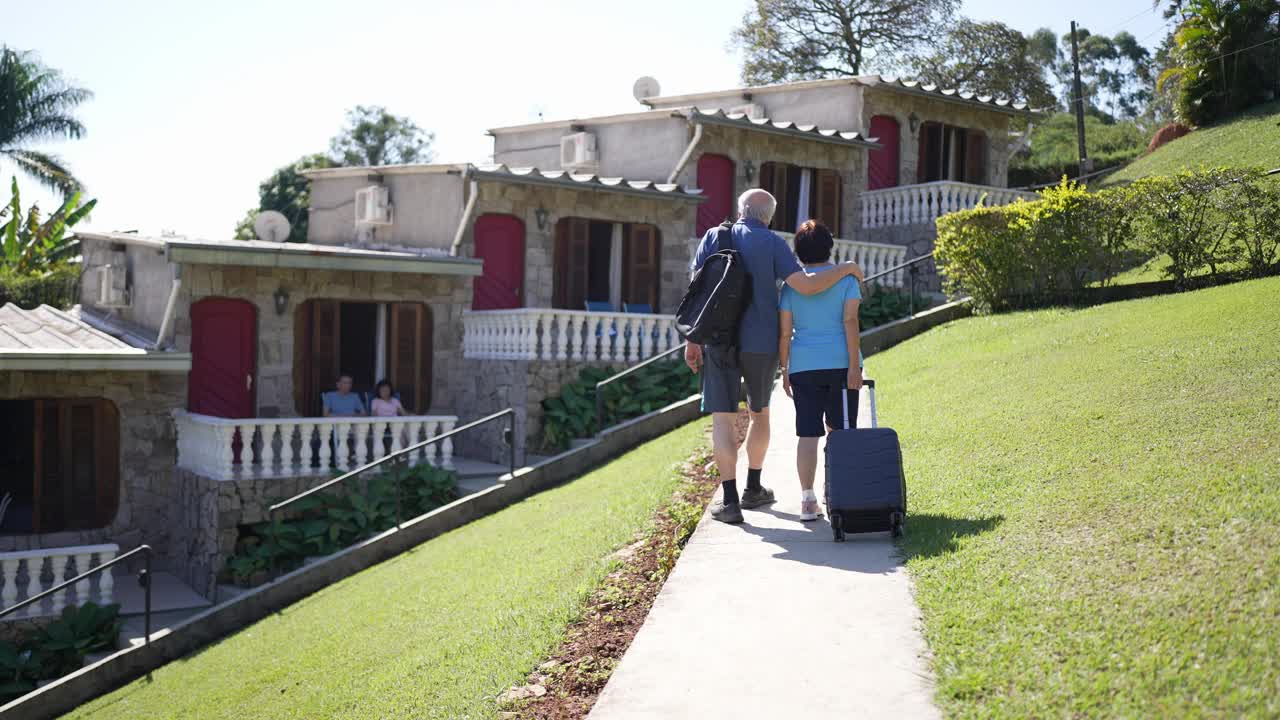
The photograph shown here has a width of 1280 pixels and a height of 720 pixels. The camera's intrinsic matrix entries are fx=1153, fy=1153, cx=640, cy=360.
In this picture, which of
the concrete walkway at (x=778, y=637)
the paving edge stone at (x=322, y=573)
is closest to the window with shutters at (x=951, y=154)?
the paving edge stone at (x=322, y=573)

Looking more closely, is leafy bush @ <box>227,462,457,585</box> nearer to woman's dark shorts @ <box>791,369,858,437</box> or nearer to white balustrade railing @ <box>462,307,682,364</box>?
white balustrade railing @ <box>462,307,682,364</box>

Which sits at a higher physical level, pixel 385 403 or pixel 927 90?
pixel 927 90

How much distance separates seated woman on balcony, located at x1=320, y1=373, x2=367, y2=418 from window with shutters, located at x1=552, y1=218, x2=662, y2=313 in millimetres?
4620

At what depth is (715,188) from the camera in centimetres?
2255

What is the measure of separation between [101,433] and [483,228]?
6589 mm

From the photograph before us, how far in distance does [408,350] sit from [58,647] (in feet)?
23.3

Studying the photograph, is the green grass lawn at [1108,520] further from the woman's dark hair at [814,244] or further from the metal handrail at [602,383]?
the metal handrail at [602,383]

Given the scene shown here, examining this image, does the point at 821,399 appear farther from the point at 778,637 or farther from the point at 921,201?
the point at 921,201

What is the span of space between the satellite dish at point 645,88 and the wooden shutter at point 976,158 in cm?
753

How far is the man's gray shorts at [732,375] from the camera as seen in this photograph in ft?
25.4

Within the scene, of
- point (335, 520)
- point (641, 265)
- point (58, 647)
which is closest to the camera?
point (58, 647)

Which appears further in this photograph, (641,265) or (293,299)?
(641,265)

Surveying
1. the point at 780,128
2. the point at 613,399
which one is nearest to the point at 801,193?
the point at 780,128

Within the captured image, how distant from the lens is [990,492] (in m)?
7.84
